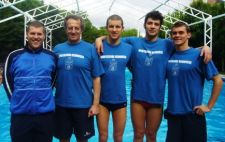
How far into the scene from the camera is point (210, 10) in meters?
31.0

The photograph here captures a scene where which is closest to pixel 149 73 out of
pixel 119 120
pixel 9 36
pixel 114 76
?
pixel 114 76

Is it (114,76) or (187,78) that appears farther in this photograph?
(114,76)

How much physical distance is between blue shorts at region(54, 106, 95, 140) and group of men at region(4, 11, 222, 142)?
0.01 m

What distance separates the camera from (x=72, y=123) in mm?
4434

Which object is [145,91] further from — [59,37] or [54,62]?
[59,37]

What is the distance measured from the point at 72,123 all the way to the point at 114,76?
72 cm

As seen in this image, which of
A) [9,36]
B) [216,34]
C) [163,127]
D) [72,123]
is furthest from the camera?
[9,36]

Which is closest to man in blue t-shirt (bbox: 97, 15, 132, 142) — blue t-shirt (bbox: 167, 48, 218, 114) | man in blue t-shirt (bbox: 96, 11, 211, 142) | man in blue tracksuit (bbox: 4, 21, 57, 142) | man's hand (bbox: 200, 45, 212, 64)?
man in blue t-shirt (bbox: 96, 11, 211, 142)

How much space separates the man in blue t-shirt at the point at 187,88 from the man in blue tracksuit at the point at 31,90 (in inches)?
52.5

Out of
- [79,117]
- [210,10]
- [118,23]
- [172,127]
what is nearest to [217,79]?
[172,127]

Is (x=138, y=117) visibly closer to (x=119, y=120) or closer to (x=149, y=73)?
(x=119, y=120)

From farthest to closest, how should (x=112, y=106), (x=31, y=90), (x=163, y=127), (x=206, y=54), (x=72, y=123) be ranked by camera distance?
(x=163, y=127) < (x=112, y=106) < (x=72, y=123) < (x=206, y=54) < (x=31, y=90)

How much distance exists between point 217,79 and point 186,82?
332 mm

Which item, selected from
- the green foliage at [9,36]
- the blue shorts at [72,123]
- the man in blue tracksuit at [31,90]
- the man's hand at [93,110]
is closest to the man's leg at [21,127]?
the man in blue tracksuit at [31,90]
